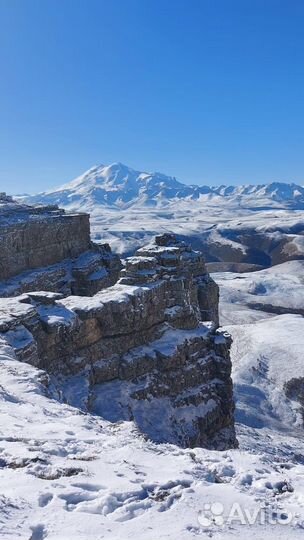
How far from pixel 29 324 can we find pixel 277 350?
41.8 m

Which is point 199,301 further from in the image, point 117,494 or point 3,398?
point 117,494

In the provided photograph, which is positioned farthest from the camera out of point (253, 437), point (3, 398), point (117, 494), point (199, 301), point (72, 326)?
point (199, 301)

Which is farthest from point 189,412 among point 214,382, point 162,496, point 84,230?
point 84,230

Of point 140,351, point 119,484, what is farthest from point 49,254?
point 119,484

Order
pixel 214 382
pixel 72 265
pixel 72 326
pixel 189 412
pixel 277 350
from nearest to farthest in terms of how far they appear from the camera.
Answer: pixel 72 326
pixel 189 412
pixel 214 382
pixel 72 265
pixel 277 350

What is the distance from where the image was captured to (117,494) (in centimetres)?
870

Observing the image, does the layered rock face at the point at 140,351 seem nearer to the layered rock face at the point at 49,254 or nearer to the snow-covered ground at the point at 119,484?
the snow-covered ground at the point at 119,484

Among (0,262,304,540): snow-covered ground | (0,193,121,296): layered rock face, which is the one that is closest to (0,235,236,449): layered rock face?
(0,262,304,540): snow-covered ground

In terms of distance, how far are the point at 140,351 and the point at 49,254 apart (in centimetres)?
2397

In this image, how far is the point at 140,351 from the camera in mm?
27984

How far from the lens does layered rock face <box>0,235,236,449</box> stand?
931 inches

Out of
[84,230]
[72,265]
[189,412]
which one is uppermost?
[84,230]

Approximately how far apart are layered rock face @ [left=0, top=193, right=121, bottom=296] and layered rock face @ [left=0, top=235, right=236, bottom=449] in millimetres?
14106

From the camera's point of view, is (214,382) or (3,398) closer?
(3,398)
